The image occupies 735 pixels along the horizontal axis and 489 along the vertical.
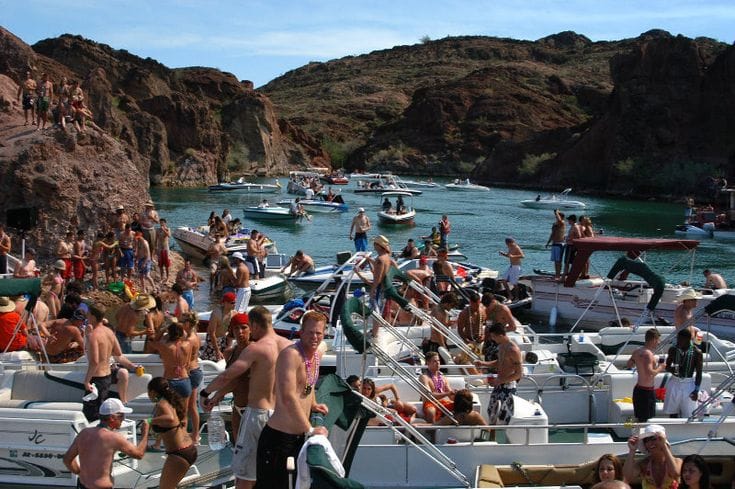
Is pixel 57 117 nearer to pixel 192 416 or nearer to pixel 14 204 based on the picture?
pixel 14 204

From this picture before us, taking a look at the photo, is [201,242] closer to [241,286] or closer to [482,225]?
[241,286]

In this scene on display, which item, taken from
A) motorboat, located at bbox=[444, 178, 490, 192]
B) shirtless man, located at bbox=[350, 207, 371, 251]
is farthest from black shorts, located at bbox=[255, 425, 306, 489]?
motorboat, located at bbox=[444, 178, 490, 192]

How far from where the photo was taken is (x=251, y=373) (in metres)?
7.34

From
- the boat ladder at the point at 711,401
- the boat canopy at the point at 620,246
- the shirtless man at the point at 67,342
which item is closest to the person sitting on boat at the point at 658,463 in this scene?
the boat ladder at the point at 711,401

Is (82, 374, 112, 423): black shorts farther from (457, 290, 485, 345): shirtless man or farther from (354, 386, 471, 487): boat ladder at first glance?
(457, 290, 485, 345): shirtless man

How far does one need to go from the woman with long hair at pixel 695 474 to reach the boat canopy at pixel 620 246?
13.3 m

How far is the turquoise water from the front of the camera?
39.6m

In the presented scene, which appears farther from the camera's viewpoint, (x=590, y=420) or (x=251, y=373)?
(x=590, y=420)

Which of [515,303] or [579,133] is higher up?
[579,133]

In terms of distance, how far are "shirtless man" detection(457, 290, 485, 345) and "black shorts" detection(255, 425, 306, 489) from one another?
7141 mm

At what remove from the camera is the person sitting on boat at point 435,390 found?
1044 centimetres

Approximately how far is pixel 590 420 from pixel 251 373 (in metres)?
6.30

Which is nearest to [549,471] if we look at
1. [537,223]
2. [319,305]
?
[319,305]

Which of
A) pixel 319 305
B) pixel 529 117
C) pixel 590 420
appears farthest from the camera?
pixel 529 117
